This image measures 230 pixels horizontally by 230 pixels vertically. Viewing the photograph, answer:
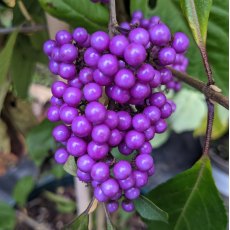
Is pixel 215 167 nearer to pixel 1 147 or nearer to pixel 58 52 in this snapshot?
pixel 1 147

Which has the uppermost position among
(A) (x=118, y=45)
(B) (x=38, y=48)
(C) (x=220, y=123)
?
(A) (x=118, y=45)

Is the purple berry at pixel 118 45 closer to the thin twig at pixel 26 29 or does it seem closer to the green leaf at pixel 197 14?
the green leaf at pixel 197 14

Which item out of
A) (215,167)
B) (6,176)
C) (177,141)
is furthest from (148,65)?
(177,141)

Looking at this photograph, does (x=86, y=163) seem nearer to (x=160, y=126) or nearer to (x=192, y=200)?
(x=160, y=126)

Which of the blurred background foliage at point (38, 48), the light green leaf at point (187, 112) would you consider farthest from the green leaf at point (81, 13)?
the light green leaf at point (187, 112)

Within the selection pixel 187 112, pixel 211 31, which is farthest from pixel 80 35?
pixel 187 112

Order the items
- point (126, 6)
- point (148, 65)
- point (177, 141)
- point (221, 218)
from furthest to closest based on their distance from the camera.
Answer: point (177, 141) → point (126, 6) → point (221, 218) → point (148, 65)
